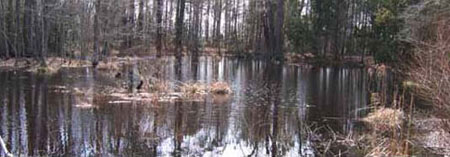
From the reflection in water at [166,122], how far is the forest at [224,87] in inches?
1.5

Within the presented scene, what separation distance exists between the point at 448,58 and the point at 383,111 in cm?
518

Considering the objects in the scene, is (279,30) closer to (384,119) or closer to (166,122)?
(384,119)

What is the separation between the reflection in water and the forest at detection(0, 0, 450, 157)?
38mm

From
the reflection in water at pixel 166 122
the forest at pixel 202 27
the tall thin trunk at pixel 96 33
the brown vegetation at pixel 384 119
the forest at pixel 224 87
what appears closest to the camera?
the reflection in water at pixel 166 122

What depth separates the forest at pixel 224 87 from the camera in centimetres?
1179

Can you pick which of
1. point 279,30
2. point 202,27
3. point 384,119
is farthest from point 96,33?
point 202,27

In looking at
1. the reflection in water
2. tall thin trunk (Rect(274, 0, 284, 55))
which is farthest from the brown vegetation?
tall thin trunk (Rect(274, 0, 284, 55))

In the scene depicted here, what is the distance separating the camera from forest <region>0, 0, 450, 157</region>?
1179cm

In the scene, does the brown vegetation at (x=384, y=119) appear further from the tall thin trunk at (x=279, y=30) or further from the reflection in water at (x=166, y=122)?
the tall thin trunk at (x=279, y=30)

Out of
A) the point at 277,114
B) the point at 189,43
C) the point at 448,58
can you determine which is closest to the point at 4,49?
→ the point at 189,43

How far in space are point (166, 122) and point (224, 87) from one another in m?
7.15

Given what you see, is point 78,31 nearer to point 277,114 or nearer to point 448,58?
point 277,114

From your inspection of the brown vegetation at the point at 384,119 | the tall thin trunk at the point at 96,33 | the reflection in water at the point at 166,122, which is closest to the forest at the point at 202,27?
the tall thin trunk at the point at 96,33

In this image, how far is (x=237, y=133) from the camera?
1352 centimetres
